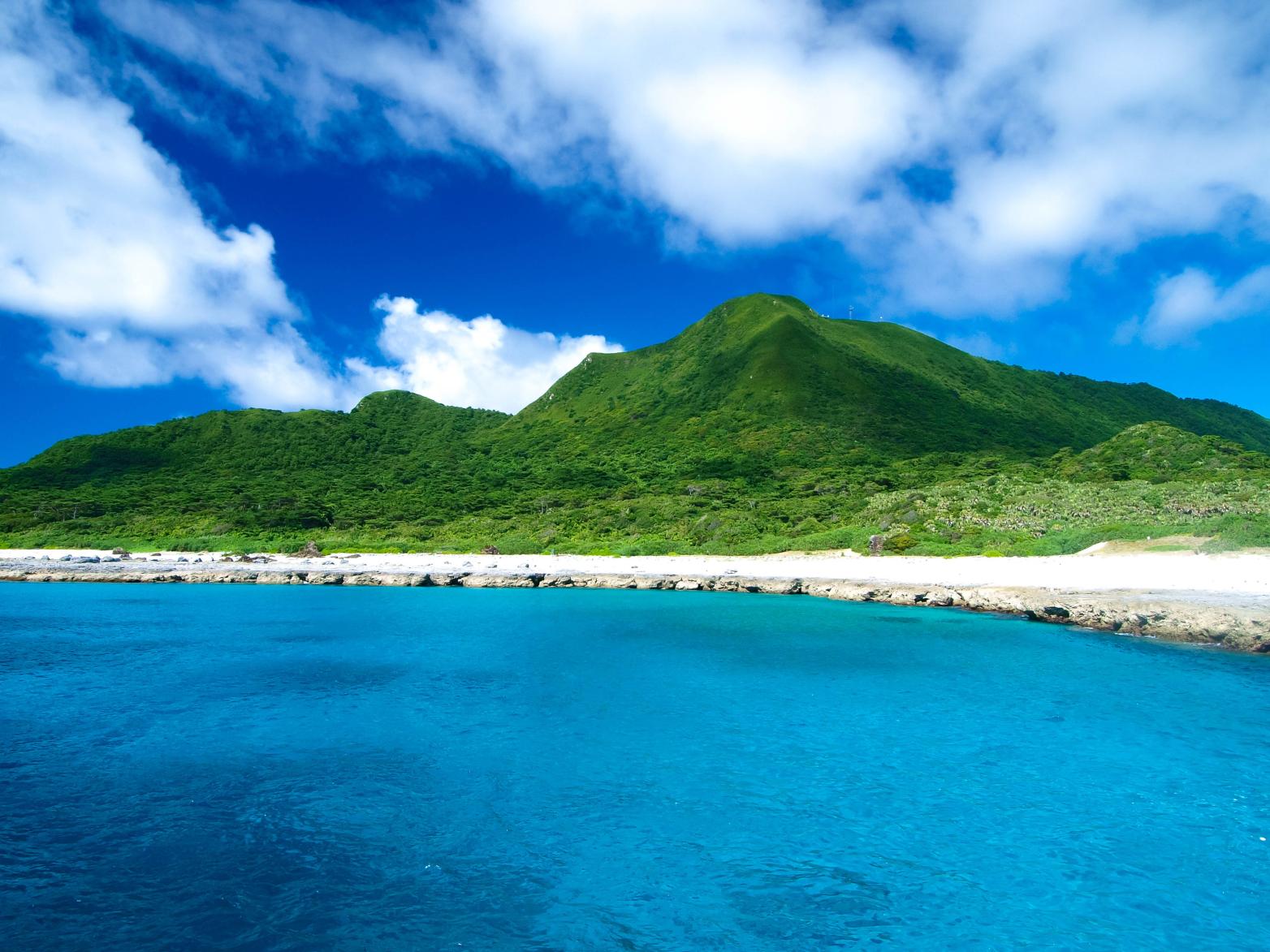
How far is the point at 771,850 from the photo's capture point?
8.84m

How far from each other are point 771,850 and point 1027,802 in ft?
14.2

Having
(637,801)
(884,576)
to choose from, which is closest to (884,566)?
(884,576)

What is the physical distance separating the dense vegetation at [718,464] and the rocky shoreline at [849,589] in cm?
1033

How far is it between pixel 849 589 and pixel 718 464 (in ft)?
190

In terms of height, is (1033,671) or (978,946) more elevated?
(1033,671)

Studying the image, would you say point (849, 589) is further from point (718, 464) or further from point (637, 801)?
point (718, 464)

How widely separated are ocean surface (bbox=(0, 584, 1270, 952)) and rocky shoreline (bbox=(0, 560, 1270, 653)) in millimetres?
1869

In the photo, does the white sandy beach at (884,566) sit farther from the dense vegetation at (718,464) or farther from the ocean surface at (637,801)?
the ocean surface at (637,801)

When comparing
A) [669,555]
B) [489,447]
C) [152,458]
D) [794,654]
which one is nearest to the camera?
[794,654]

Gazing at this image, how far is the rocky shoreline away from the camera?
20984 mm

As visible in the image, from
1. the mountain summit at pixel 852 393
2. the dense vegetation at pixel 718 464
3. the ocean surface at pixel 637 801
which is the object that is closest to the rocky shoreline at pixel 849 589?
the ocean surface at pixel 637 801

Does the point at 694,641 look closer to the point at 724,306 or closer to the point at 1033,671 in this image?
the point at 1033,671

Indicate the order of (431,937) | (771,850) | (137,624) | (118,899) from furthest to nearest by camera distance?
(137,624), (771,850), (118,899), (431,937)

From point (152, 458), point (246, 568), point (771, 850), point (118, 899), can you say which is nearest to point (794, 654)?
point (771, 850)
